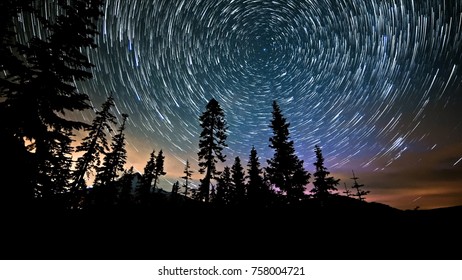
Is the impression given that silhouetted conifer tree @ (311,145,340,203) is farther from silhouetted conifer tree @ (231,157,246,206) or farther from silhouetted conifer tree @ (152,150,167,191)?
silhouetted conifer tree @ (152,150,167,191)

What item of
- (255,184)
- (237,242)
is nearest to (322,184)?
(255,184)

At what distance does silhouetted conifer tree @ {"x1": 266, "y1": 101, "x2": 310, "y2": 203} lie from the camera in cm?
2111

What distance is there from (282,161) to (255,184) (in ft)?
31.6

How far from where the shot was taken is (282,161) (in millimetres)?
21875

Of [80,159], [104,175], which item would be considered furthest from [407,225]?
[104,175]

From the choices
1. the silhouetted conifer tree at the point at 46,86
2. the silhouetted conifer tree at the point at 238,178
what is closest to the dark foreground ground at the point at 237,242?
the silhouetted conifer tree at the point at 46,86

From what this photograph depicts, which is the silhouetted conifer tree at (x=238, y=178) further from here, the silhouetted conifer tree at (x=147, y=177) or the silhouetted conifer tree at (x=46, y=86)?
the silhouetted conifer tree at (x=46, y=86)

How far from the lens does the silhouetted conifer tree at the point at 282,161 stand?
21.1 metres

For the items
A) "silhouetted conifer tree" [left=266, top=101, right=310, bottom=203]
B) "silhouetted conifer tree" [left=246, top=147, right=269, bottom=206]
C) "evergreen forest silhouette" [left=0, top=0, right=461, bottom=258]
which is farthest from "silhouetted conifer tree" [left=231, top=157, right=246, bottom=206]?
"evergreen forest silhouette" [left=0, top=0, right=461, bottom=258]

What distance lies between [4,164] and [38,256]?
5.90 meters

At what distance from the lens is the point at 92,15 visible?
11.0 metres

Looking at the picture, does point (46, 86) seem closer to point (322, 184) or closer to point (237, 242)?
point (237, 242)

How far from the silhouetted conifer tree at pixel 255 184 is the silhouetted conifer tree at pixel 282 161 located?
16.1 ft
